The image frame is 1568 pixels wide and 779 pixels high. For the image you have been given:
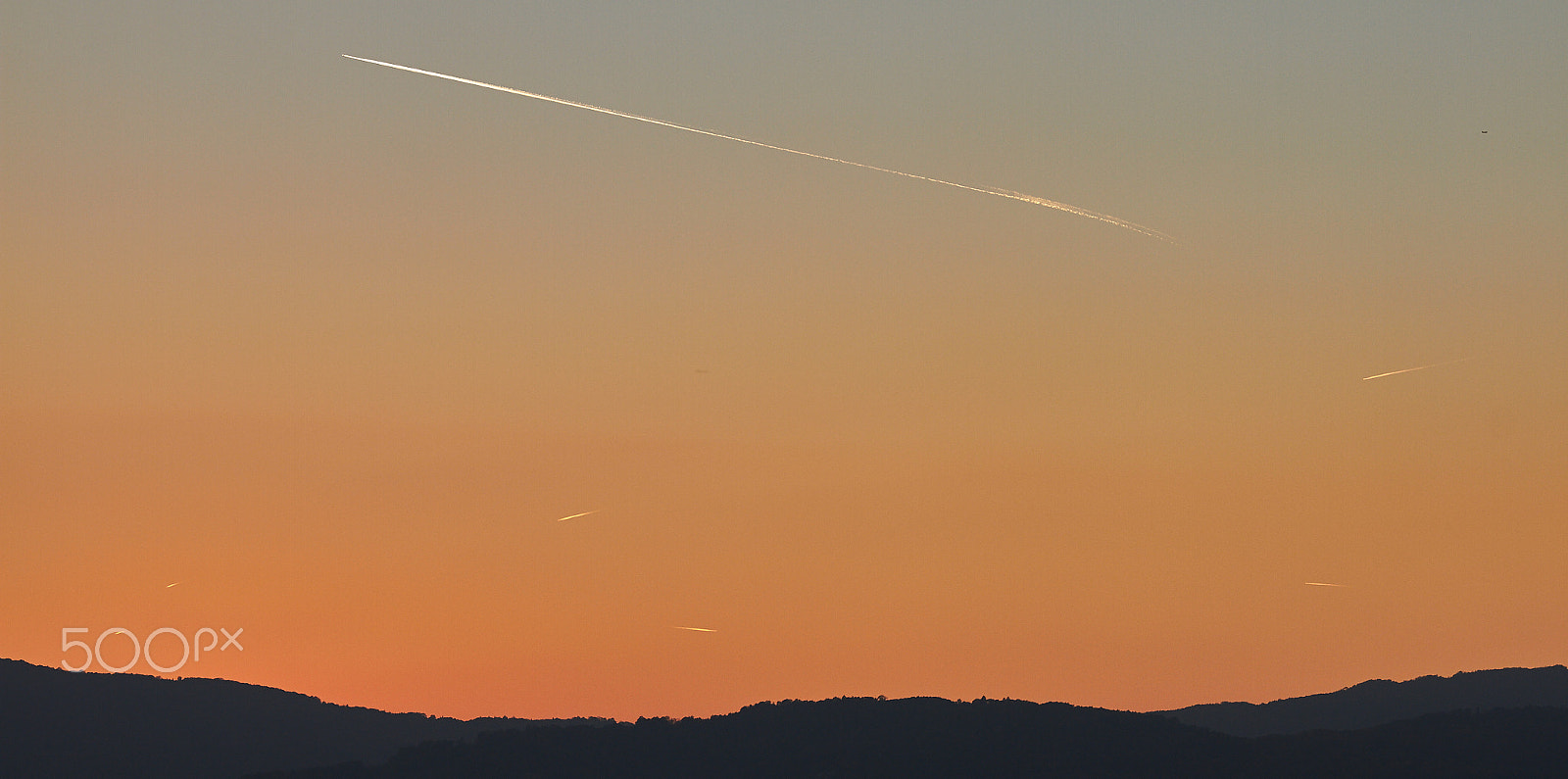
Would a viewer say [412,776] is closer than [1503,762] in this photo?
No

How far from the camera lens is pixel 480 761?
7840 inches

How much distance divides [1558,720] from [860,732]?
7853 cm

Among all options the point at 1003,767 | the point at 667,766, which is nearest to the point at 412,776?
the point at 667,766

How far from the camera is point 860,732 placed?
19688 centimetres

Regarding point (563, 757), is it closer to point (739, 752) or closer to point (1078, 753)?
point (739, 752)

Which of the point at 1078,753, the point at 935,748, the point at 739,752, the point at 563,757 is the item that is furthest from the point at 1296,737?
the point at 563,757

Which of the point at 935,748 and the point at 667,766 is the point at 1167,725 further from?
the point at 667,766

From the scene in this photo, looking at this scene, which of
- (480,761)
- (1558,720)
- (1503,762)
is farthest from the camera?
(480,761)

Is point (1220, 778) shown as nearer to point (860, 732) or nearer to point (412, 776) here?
point (860, 732)

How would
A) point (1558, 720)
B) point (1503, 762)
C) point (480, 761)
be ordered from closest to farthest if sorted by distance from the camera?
point (1503, 762) < point (1558, 720) < point (480, 761)

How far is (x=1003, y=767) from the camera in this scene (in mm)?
182375

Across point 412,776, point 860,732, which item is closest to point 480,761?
point 412,776

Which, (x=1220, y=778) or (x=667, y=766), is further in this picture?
(x=667, y=766)

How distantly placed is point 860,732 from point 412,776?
53318 mm
